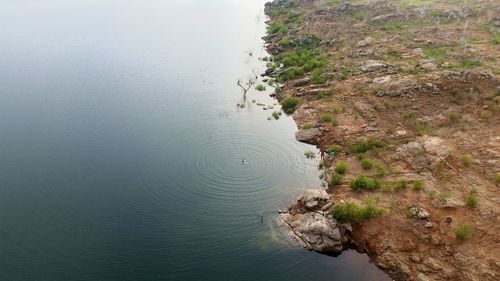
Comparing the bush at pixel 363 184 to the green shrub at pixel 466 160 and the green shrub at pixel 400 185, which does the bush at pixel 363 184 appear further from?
the green shrub at pixel 466 160

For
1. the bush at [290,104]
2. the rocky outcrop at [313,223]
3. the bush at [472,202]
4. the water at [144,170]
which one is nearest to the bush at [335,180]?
the water at [144,170]

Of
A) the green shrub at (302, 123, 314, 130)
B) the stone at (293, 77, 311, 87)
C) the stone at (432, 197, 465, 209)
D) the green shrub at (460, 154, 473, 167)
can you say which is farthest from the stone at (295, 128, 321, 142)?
the stone at (432, 197, 465, 209)

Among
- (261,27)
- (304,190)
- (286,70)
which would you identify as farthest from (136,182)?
(261,27)

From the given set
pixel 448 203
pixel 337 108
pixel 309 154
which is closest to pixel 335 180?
pixel 309 154

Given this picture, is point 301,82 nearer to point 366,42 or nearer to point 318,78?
point 318,78

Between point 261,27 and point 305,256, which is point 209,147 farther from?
point 261,27
